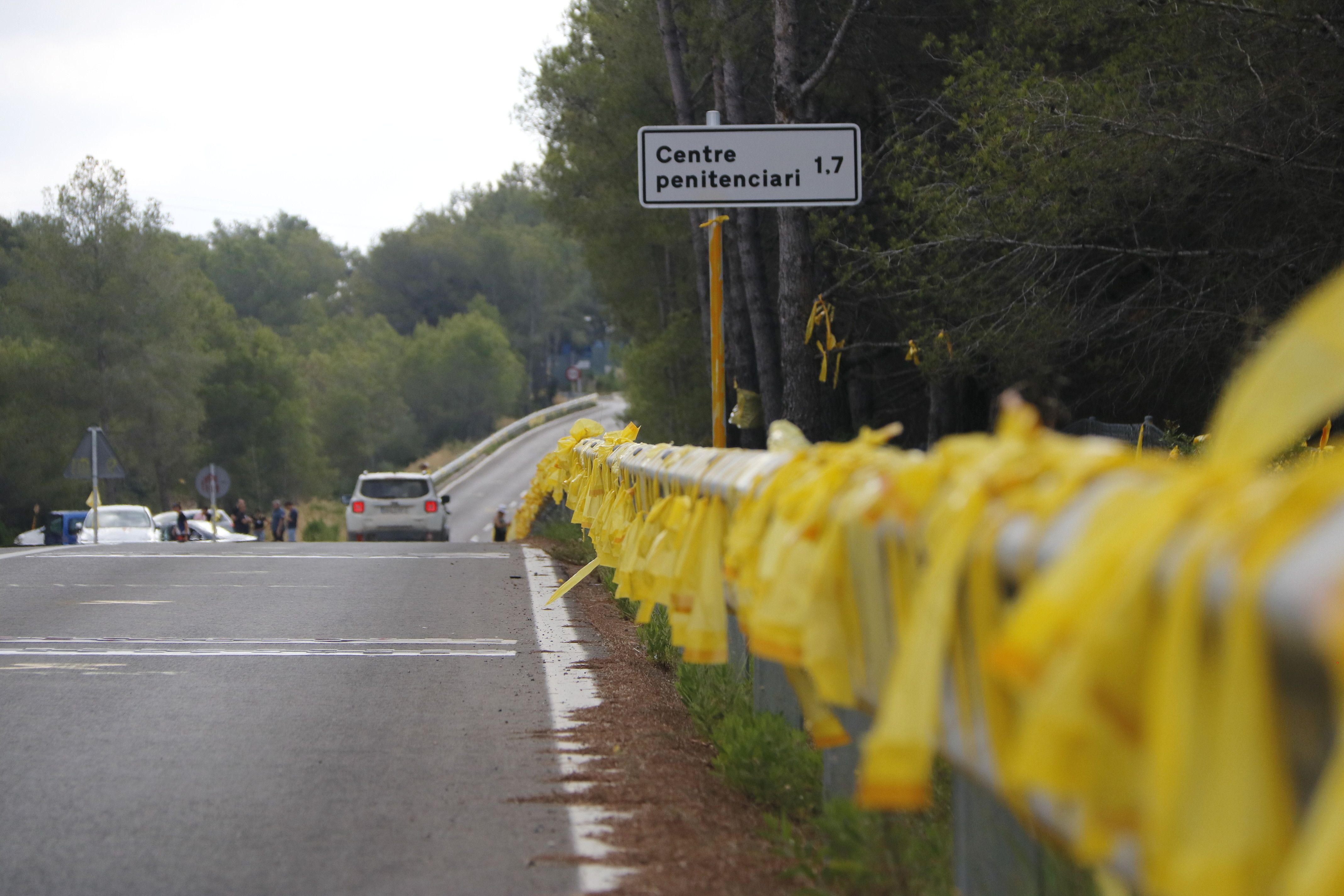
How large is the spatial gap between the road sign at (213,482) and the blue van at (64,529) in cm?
289

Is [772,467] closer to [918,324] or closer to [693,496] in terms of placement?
[693,496]

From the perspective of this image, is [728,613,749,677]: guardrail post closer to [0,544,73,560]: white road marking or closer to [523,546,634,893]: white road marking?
[523,546,634,893]: white road marking

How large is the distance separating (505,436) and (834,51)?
76.4m

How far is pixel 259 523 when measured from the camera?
4544cm

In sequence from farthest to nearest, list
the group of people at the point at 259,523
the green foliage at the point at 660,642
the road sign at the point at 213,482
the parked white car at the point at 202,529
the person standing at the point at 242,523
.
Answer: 1. the person standing at the point at 242,523
2. the road sign at the point at 213,482
3. the parked white car at the point at 202,529
4. the group of people at the point at 259,523
5. the green foliage at the point at 660,642

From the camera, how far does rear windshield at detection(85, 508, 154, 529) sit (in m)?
34.5

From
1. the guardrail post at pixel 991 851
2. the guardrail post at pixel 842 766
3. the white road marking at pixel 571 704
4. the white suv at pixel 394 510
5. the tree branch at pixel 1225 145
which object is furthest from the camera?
the white suv at pixel 394 510

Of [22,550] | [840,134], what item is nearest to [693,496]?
[840,134]

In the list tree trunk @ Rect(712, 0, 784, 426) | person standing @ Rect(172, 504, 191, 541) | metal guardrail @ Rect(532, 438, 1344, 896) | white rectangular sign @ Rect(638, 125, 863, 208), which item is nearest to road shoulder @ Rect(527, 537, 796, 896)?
metal guardrail @ Rect(532, 438, 1344, 896)

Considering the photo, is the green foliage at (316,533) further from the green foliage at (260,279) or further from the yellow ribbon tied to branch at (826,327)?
the green foliage at (260,279)

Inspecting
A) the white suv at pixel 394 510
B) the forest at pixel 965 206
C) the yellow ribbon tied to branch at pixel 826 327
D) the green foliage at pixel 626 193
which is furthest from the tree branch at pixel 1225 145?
the white suv at pixel 394 510

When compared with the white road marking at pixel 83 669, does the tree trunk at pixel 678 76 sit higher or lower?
higher

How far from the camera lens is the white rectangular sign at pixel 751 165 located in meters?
8.60

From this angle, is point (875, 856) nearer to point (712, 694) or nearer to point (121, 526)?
point (712, 694)
